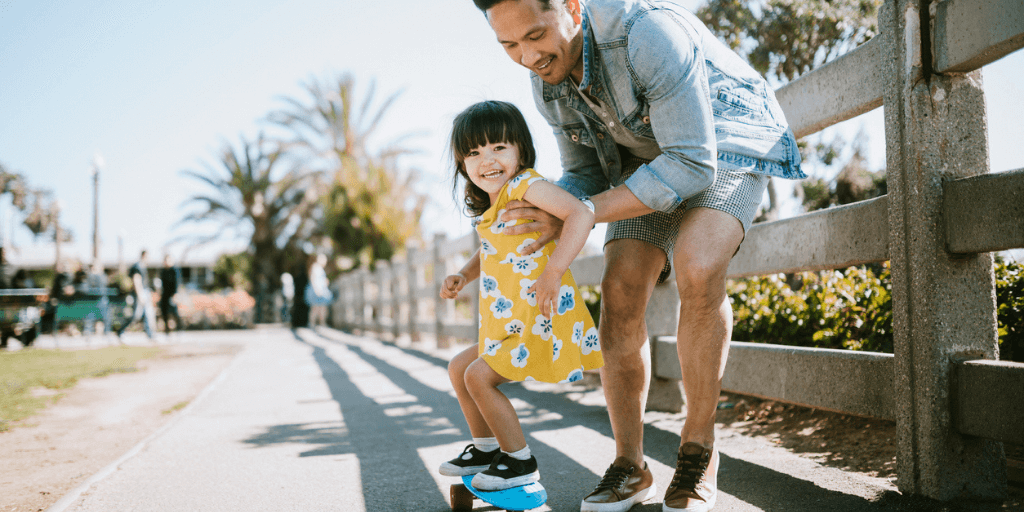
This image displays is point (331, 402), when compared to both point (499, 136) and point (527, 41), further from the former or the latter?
point (527, 41)

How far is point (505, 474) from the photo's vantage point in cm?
186

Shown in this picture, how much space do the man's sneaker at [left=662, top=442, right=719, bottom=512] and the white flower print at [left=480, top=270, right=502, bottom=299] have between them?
2.28 ft

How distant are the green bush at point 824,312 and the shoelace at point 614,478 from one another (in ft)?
4.54

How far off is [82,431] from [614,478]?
3.19 metres

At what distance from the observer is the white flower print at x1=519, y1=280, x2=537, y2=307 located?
75.4 inches

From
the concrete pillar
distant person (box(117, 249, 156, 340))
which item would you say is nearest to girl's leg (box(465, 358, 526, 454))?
the concrete pillar

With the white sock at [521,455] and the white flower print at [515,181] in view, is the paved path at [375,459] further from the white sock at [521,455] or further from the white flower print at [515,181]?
the white flower print at [515,181]

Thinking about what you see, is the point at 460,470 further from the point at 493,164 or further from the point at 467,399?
the point at 493,164

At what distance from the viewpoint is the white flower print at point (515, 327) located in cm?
191

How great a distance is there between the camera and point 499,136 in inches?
79.8

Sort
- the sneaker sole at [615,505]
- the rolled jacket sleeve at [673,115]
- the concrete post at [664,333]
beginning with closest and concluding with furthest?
1. the rolled jacket sleeve at [673,115]
2. the sneaker sole at [615,505]
3. the concrete post at [664,333]

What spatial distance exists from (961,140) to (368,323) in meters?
12.3

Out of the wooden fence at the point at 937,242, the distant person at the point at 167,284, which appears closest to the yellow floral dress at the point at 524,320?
the wooden fence at the point at 937,242

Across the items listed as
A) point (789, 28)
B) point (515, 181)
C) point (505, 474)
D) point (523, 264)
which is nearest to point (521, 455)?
point (505, 474)
